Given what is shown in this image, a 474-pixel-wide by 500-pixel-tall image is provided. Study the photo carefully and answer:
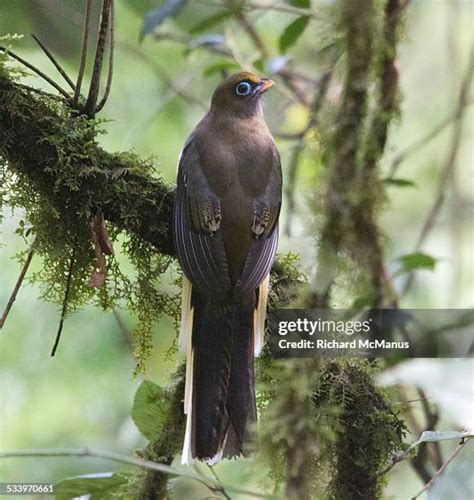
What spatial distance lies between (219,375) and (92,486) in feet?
1.02

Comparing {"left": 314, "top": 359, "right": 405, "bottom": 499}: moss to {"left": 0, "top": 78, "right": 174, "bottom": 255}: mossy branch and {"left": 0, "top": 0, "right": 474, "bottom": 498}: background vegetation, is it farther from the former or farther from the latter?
{"left": 0, "top": 78, "right": 174, "bottom": 255}: mossy branch

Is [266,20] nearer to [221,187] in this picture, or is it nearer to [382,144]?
[221,187]

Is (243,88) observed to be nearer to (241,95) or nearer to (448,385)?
(241,95)

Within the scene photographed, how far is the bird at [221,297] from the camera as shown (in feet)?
4.69

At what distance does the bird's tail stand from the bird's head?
48cm

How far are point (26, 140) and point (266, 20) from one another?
1.28 metres

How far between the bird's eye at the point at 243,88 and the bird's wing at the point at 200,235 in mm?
330

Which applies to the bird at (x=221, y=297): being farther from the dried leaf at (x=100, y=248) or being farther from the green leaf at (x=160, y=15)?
the green leaf at (x=160, y=15)

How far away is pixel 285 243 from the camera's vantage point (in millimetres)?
1660

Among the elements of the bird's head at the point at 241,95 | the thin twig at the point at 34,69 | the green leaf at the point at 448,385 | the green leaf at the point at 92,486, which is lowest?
the green leaf at the point at 92,486

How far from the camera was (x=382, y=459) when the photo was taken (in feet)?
4.45

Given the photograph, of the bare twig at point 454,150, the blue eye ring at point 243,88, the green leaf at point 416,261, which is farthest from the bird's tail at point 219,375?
the bare twig at point 454,150

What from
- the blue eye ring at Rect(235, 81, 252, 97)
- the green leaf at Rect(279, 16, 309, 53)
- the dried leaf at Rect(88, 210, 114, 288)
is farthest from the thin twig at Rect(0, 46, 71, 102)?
the green leaf at Rect(279, 16, 309, 53)

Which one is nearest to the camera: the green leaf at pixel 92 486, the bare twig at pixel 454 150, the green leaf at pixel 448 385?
the green leaf at pixel 448 385
